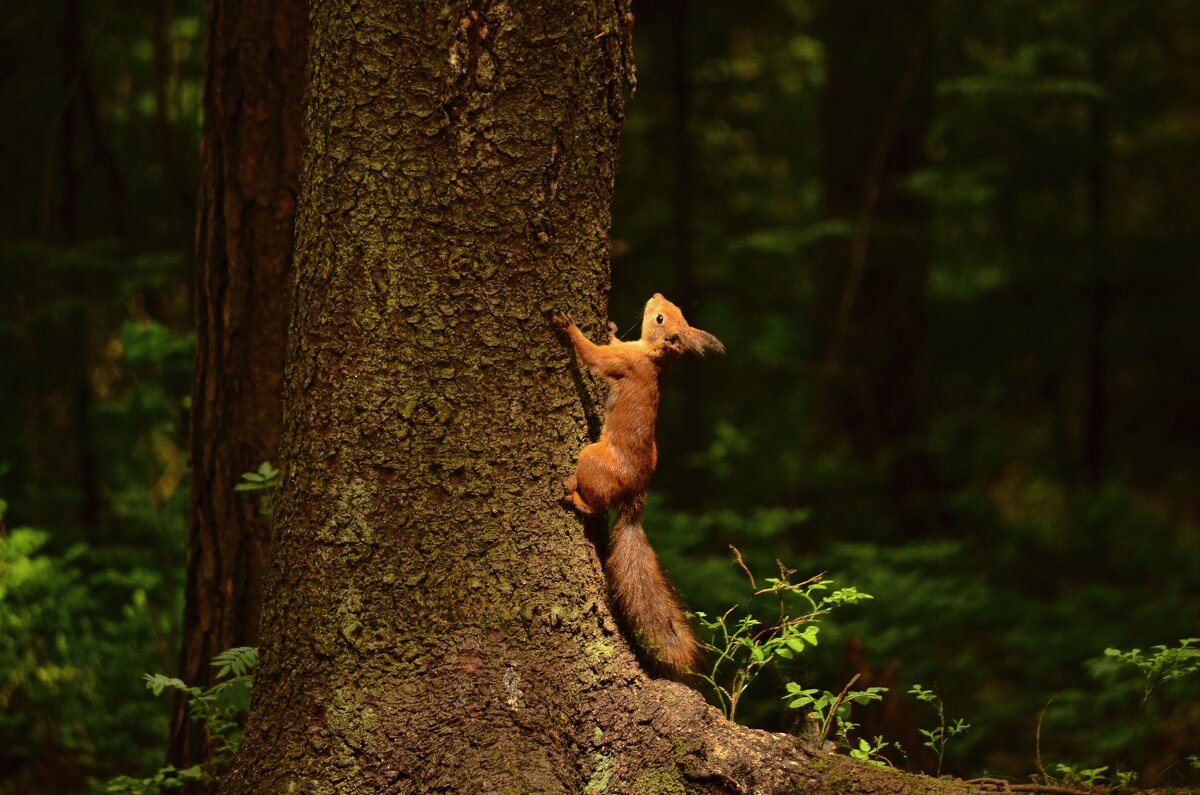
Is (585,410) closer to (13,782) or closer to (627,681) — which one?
(627,681)

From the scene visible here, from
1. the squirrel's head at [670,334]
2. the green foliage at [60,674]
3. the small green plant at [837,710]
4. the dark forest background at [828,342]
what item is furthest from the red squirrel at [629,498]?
the green foliage at [60,674]

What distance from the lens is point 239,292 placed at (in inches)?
141

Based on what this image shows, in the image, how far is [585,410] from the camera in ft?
8.71

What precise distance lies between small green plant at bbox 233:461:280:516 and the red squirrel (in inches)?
42.1

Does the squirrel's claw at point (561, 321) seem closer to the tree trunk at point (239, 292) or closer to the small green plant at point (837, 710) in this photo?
the small green plant at point (837, 710)

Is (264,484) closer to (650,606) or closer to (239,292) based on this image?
(239,292)

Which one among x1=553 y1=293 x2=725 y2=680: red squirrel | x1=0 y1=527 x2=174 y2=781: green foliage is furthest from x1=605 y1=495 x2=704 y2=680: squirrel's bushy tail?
x1=0 y1=527 x2=174 y2=781: green foliage

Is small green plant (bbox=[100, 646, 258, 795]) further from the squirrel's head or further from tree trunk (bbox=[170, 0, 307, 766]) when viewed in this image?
the squirrel's head

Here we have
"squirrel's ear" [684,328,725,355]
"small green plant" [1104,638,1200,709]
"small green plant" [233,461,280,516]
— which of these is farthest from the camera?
"squirrel's ear" [684,328,725,355]

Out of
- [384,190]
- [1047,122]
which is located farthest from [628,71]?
[1047,122]

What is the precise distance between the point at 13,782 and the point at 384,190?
12.9 feet

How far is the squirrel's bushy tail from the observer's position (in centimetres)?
265

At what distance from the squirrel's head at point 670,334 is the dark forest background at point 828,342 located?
21cm

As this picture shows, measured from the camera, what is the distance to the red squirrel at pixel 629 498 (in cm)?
256
